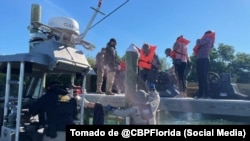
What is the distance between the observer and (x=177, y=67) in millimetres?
7777

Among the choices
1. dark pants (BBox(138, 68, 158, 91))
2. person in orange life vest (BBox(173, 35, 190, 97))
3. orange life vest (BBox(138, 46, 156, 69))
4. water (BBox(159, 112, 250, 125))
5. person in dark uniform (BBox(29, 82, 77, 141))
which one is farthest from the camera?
dark pants (BBox(138, 68, 158, 91))

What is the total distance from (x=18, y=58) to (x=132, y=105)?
2196mm

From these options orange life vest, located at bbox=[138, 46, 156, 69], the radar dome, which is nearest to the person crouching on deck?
the radar dome

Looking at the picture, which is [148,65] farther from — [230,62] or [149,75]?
[230,62]

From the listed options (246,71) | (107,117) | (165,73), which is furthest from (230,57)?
(107,117)

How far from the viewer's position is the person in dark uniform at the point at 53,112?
15.0 ft

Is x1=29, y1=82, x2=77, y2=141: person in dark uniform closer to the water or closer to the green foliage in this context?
the water

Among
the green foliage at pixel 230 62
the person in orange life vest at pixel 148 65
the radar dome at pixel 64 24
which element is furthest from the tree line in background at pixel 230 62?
the radar dome at pixel 64 24

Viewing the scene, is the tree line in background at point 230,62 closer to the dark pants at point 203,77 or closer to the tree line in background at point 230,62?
the tree line in background at point 230,62

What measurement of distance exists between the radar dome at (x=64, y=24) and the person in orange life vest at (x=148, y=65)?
2.95 m

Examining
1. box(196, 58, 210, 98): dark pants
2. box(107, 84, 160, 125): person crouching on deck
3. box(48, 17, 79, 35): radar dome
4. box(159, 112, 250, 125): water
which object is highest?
box(48, 17, 79, 35): radar dome

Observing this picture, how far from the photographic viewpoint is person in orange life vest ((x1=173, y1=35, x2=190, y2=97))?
25.2ft

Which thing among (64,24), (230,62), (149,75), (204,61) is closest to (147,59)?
(149,75)

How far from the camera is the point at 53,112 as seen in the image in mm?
4633
